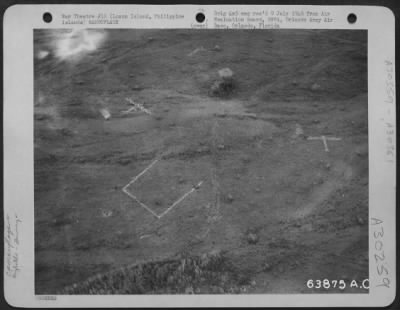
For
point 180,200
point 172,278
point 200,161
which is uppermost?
point 200,161

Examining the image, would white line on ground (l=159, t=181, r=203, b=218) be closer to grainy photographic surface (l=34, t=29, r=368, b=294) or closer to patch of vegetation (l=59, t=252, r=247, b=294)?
grainy photographic surface (l=34, t=29, r=368, b=294)

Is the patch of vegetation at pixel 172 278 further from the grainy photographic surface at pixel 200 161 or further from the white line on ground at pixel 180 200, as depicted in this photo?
the white line on ground at pixel 180 200

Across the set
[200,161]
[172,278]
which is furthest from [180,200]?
[172,278]

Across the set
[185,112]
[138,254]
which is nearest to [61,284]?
[138,254]

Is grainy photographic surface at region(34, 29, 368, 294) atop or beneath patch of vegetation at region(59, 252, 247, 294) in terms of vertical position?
atop

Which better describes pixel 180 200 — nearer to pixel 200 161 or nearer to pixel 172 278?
pixel 200 161

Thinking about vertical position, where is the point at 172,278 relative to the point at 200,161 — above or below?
below

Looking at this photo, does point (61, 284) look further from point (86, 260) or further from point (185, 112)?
point (185, 112)

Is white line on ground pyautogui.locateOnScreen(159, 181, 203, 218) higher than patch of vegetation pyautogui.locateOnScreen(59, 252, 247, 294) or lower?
higher

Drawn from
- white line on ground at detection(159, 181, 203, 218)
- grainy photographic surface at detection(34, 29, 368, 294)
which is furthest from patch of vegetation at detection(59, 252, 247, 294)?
white line on ground at detection(159, 181, 203, 218)
